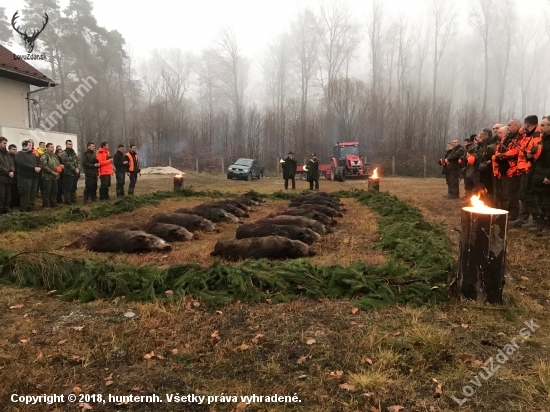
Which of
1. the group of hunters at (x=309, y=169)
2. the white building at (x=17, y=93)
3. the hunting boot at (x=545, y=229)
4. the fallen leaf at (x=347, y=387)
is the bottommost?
the fallen leaf at (x=347, y=387)

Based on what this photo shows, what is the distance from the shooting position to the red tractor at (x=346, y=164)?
82.0ft

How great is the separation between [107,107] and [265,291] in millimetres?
39972

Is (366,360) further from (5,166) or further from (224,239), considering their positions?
(5,166)

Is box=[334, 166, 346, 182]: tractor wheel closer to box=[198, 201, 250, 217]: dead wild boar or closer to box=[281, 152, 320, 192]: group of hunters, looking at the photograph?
box=[281, 152, 320, 192]: group of hunters

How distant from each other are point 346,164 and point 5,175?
19.7 meters

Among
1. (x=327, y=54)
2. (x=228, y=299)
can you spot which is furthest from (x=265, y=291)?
(x=327, y=54)

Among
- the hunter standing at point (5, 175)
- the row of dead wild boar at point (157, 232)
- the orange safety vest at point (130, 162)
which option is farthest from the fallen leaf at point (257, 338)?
the orange safety vest at point (130, 162)

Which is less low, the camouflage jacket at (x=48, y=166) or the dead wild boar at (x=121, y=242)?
the camouflage jacket at (x=48, y=166)

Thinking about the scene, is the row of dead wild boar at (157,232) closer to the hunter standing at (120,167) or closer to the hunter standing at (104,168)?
the hunter standing at (104,168)

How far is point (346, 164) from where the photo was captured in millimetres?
25844

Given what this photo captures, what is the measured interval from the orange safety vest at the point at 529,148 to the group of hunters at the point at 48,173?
11580mm

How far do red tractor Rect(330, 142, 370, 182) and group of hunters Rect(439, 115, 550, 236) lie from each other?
46.3 feet

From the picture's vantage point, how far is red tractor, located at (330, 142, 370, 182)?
2498 cm

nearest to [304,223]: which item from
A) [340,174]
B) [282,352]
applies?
[282,352]
